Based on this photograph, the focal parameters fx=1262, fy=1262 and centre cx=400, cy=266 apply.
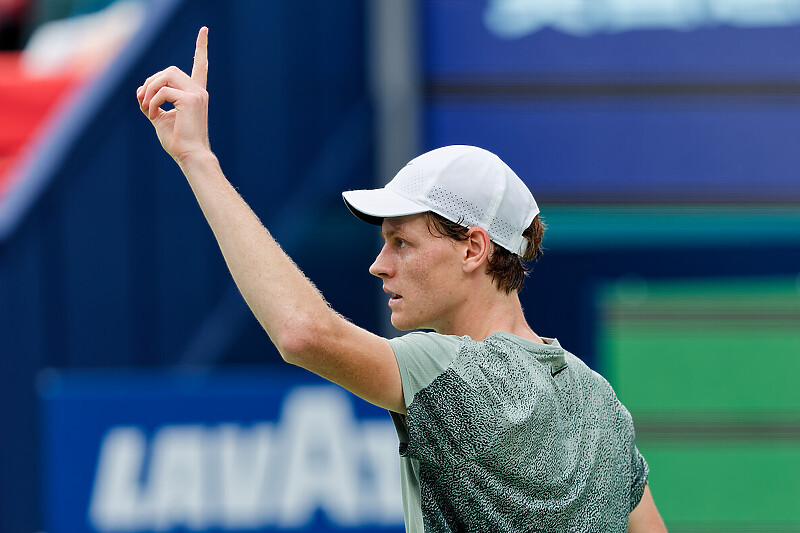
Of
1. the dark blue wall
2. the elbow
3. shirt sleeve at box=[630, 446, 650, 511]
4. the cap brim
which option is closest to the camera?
the elbow

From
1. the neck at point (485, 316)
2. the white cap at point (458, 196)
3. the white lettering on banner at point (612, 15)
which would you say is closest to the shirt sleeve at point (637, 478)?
the neck at point (485, 316)

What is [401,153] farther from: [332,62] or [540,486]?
[540,486]

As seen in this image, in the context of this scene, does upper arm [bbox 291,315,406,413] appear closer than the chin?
Yes

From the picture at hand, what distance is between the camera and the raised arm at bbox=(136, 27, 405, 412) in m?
1.90

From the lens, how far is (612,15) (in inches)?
278

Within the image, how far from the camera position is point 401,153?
6.87 m

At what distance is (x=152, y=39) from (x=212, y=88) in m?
0.34

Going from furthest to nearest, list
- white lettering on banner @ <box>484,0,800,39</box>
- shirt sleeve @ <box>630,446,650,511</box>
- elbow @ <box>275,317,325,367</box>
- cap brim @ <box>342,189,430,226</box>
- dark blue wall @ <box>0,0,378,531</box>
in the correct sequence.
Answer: white lettering on banner @ <box>484,0,800,39</box>
dark blue wall @ <box>0,0,378,531</box>
shirt sleeve @ <box>630,446,650,511</box>
cap brim @ <box>342,189,430,226</box>
elbow @ <box>275,317,325,367</box>

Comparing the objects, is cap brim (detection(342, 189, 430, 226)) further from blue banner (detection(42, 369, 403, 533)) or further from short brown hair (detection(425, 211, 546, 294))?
blue banner (detection(42, 369, 403, 533))

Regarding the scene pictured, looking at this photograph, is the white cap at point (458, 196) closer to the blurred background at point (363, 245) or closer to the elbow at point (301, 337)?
the elbow at point (301, 337)

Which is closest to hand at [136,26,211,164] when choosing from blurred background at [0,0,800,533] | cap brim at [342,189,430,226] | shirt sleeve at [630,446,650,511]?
cap brim at [342,189,430,226]

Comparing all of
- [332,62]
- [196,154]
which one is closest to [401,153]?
[332,62]

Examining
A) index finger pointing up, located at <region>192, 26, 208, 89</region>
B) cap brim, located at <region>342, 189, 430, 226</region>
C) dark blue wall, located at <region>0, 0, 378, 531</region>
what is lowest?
dark blue wall, located at <region>0, 0, 378, 531</region>

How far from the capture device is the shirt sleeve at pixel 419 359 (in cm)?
200
